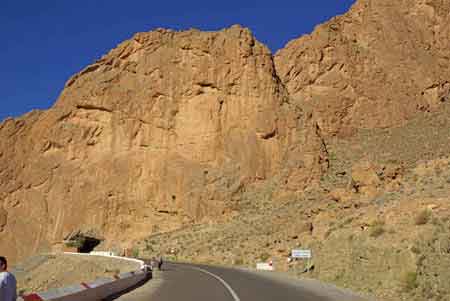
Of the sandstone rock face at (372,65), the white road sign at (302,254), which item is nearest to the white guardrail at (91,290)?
the white road sign at (302,254)

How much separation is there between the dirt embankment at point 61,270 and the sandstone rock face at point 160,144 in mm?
12899

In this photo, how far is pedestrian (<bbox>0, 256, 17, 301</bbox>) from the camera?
7734 millimetres

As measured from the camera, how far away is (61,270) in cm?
5216

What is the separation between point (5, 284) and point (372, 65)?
3264 inches

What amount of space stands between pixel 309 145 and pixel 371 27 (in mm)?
29643

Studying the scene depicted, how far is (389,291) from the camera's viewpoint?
18594 mm

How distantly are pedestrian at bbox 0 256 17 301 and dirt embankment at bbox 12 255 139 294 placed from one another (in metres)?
31.5

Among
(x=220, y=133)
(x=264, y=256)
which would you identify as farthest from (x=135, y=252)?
(x=264, y=256)

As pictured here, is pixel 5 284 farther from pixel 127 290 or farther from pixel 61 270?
pixel 61 270

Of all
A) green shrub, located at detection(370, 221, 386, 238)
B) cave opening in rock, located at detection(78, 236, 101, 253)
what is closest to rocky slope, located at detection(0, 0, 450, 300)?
cave opening in rock, located at detection(78, 236, 101, 253)

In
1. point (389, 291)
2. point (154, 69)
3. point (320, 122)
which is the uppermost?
point (154, 69)

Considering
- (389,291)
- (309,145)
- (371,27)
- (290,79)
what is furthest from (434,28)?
(389,291)

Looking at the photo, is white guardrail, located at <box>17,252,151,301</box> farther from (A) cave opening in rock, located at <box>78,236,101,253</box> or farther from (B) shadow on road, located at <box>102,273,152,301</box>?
(A) cave opening in rock, located at <box>78,236,101,253</box>

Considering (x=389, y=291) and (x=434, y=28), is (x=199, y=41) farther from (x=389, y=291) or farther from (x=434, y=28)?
(x=389, y=291)
